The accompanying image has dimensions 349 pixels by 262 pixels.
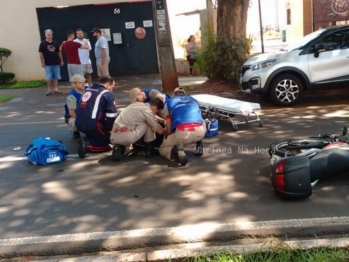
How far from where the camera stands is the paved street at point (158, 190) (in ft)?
13.4

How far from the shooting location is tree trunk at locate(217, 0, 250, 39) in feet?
36.1

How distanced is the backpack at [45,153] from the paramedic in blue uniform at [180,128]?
157 centimetres

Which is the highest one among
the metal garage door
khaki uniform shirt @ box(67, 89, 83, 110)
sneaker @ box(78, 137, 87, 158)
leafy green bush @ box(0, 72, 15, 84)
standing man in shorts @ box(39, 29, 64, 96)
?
the metal garage door

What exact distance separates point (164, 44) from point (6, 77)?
7689 millimetres

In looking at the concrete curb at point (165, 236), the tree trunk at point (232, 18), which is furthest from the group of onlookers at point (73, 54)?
the concrete curb at point (165, 236)

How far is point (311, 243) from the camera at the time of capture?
3400 mm

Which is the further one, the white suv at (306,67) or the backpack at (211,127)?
the white suv at (306,67)

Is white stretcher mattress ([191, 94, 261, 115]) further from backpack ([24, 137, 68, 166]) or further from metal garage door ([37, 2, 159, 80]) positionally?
metal garage door ([37, 2, 159, 80])

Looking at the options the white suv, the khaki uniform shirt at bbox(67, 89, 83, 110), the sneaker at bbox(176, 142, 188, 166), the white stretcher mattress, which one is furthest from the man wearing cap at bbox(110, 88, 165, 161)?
the white suv

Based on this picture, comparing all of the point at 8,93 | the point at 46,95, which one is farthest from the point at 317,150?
the point at 8,93

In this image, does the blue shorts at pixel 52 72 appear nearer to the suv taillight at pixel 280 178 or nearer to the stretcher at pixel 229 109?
the stretcher at pixel 229 109

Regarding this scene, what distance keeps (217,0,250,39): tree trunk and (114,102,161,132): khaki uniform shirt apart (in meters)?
6.05

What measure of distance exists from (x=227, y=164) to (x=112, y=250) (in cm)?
251

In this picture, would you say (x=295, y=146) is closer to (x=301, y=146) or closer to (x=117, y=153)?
(x=301, y=146)
